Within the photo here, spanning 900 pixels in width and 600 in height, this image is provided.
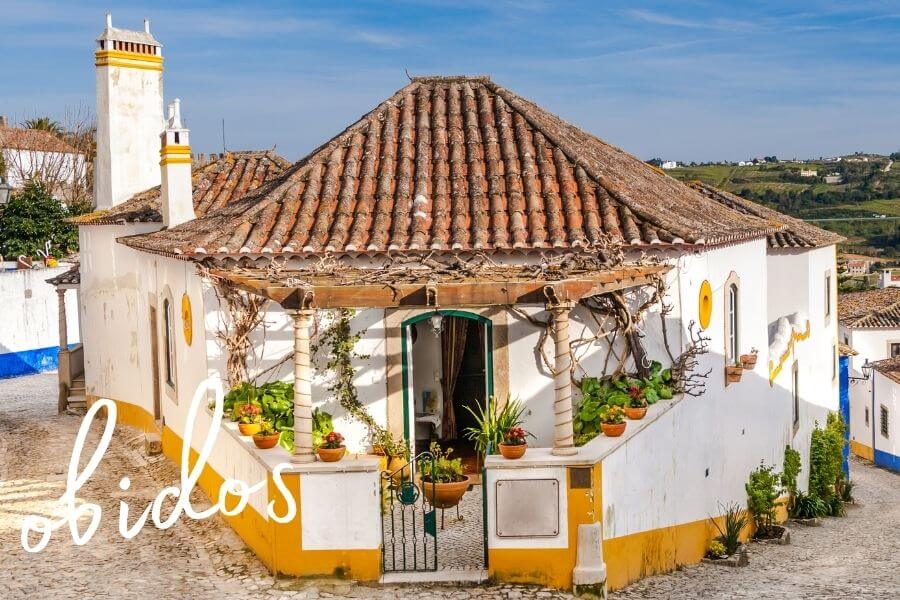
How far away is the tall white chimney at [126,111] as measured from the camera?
21.6 meters

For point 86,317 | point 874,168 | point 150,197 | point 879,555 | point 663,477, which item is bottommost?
point 879,555

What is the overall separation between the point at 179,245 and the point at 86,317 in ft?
31.9

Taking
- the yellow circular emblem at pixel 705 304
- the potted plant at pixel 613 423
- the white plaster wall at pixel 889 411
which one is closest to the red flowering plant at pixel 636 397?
the potted plant at pixel 613 423

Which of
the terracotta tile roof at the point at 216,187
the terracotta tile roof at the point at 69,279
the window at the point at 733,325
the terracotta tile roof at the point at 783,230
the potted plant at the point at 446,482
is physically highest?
the terracotta tile roof at the point at 216,187

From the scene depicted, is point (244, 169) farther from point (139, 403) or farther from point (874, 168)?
point (874, 168)

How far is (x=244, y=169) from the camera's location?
20.7m

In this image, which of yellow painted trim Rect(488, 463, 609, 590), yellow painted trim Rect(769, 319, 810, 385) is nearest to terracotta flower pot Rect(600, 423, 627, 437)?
yellow painted trim Rect(488, 463, 609, 590)

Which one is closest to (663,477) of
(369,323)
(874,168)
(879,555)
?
(369,323)

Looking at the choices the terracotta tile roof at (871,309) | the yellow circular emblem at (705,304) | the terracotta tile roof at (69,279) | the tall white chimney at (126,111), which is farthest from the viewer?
the terracotta tile roof at (871,309)

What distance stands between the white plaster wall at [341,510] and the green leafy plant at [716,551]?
5.19 meters

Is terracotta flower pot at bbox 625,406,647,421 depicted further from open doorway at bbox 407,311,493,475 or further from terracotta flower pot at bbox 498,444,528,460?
open doorway at bbox 407,311,493,475

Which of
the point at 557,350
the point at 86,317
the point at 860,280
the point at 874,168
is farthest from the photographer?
the point at 874,168

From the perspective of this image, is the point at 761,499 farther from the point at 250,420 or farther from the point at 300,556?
the point at 300,556

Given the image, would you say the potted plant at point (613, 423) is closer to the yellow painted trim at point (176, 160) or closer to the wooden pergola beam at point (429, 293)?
the wooden pergola beam at point (429, 293)
